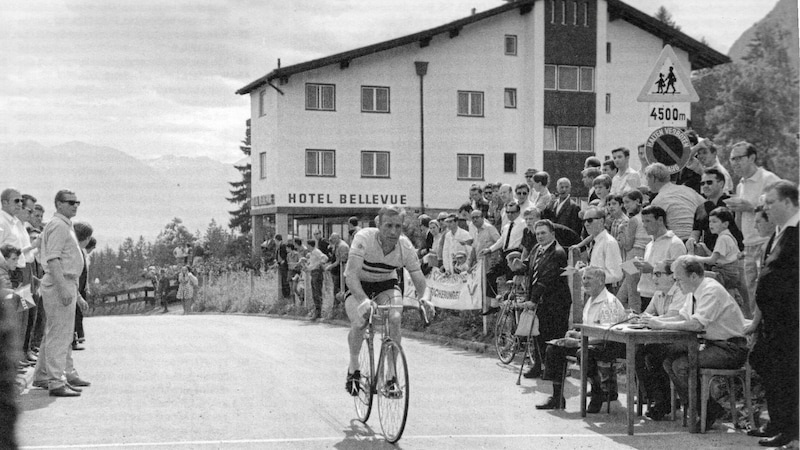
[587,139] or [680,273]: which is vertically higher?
[587,139]

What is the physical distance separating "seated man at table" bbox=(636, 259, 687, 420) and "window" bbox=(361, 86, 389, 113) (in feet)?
114

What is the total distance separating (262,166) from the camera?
149 ft

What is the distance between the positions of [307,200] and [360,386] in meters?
34.0

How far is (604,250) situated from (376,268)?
11.6 ft

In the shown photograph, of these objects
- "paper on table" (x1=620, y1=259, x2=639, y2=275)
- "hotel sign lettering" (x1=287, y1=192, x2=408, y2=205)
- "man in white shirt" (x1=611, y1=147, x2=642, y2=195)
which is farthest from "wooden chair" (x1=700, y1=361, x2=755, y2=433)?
"hotel sign lettering" (x1=287, y1=192, x2=408, y2=205)

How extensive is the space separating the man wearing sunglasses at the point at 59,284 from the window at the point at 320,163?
31.7 m

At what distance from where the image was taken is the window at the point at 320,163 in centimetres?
4299

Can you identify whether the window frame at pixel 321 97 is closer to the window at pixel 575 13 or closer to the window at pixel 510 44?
the window at pixel 510 44

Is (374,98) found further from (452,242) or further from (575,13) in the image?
(452,242)

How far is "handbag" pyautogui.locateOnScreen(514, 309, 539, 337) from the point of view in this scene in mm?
12531

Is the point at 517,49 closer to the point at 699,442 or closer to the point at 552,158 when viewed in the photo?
the point at 552,158

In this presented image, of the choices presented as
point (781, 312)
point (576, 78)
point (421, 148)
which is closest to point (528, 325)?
point (781, 312)

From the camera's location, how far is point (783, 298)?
737cm

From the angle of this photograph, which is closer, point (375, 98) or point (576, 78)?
point (375, 98)
